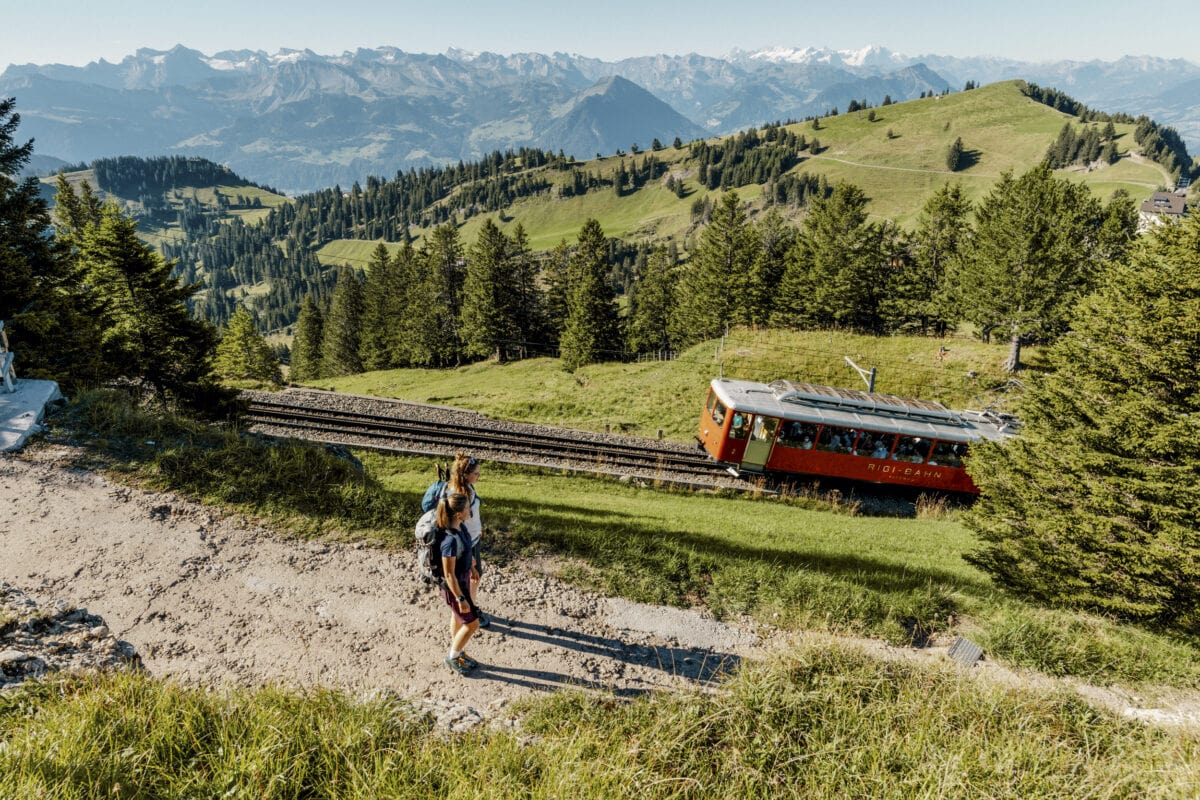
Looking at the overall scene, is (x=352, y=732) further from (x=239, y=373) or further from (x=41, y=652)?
(x=239, y=373)

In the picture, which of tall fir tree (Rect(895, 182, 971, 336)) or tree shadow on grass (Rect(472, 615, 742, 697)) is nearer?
tree shadow on grass (Rect(472, 615, 742, 697))

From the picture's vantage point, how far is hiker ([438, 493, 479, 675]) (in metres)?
5.68

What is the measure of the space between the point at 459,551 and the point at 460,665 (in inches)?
59.2

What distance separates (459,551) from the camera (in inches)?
227

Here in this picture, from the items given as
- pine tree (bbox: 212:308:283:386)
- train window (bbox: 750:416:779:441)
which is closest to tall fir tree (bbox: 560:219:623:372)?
train window (bbox: 750:416:779:441)

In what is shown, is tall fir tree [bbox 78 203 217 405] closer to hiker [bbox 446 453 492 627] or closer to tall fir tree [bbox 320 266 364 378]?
hiker [bbox 446 453 492 627]

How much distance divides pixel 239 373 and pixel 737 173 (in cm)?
17883

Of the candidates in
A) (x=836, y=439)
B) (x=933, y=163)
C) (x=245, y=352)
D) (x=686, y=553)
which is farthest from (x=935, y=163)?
(x=686, y=553)

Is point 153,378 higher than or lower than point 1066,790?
lower

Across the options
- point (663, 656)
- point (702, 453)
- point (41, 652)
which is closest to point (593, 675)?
point (663, 656)

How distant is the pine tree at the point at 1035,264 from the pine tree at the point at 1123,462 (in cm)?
2182

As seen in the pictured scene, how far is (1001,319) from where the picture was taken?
3027 centimetres

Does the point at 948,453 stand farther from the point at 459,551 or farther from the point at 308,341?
the point at 308,341

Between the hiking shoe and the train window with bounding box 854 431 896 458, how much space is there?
57.8ft
